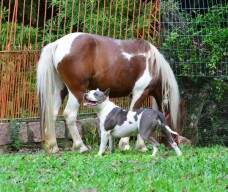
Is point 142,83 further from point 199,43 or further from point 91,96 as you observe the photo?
point 199,43

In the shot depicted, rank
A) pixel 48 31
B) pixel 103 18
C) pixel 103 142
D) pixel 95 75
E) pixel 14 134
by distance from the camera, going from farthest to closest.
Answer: pixel 48 31 → pixel 103 18 → pixel 14 134 → pixel 95 75 → pixel 103 142

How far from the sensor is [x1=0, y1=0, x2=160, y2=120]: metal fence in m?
11.4

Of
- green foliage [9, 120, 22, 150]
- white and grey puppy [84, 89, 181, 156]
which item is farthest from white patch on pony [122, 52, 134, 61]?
green foliage [9, 120, 22, 150]

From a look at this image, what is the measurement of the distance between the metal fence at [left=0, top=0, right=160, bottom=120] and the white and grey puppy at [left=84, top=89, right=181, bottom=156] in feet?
7.14

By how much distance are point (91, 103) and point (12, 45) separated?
106 inches

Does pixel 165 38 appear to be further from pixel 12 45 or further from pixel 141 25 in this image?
pixel 12 45

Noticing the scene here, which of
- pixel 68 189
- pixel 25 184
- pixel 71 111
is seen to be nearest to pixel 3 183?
pixel 25 184

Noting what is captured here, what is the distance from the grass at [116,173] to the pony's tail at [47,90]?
4.47 ft

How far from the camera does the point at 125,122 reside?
941 centimetres

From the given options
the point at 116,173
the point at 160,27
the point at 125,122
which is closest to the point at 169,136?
the point at 125,122

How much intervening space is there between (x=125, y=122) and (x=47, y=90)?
4.80ft

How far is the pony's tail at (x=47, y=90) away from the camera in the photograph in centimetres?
1024

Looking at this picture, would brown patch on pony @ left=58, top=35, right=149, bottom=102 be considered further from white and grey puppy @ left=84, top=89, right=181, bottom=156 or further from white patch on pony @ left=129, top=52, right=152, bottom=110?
white and grey puppy @ left=84, top=89, right=181, bottom=156

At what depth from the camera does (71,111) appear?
10.4 meters
